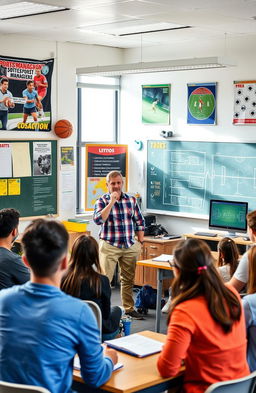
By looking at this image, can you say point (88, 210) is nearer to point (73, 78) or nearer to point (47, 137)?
point (47, 137)

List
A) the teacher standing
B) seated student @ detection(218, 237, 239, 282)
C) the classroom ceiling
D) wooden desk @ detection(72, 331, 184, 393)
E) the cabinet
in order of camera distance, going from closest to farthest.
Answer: wooden desk @ detection(72, 331, 184, 393) → seated student @ detection(218, 237, 239, 282) → the classroom ceiling → the teacher standing → the cabinet

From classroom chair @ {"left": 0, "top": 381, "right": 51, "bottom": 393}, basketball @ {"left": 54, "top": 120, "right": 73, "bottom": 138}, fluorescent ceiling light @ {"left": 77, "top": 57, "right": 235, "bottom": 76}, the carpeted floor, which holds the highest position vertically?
fluorescent ceiling light @ {"left": 77, "top": 57, "right": 235, "bottom": 76}

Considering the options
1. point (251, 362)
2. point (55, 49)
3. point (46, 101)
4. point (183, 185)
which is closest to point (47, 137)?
point (46, 101)

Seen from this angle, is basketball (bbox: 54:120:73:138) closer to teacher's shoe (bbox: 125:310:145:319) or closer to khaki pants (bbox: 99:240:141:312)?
khaki pants (bbox: 99:240:141:312)

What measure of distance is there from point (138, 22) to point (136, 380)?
15.3ft

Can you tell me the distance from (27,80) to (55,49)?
617 mm

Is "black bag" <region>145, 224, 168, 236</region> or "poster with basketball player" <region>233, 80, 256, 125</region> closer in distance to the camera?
"poster with basketball player" <region>233, 80, 256, 125</region>

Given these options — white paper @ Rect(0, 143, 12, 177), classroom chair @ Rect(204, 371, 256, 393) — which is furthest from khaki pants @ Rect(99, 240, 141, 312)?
classroom chair @ Rect(204, 371, 256, 393)

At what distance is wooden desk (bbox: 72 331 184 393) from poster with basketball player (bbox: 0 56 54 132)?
197 inches

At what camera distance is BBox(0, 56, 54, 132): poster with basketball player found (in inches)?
305

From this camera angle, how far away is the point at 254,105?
785 centimetres

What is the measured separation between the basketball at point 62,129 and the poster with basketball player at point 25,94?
0.10 m

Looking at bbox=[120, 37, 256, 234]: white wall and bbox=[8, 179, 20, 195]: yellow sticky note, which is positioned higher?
bbox=[120, 37, 256, 234]: white wall

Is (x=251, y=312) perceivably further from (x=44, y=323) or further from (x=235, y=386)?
(x=44, y=323)
